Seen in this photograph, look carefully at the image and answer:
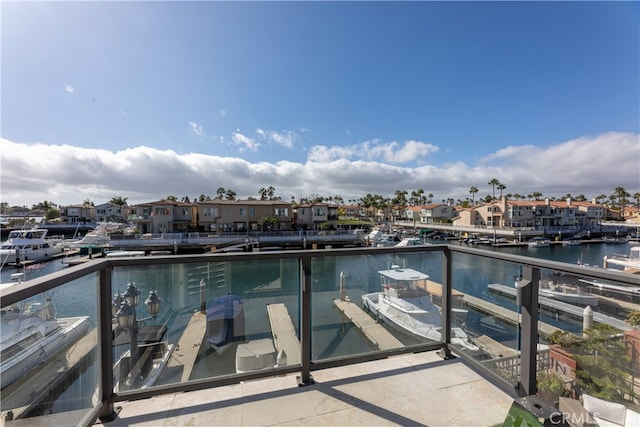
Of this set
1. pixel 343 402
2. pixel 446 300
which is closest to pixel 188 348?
pixel 343 402

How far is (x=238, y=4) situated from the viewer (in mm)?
5895

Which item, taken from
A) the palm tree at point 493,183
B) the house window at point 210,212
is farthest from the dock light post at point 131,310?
the palm tree at point 493,183

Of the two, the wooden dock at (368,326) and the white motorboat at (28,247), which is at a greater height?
the wooden dock at (368,326)

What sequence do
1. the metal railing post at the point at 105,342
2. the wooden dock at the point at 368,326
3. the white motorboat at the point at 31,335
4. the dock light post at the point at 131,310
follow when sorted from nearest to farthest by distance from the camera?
the white motorboat at the point at 31,335, the metal railing post at the point at 105,342, the dock light post at the point at 131,310, the wooden dock at the point at 368,326

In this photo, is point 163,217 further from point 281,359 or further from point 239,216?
Result: point 281,359

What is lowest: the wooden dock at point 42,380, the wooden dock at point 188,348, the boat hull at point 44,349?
the wooden dock at point 188,348

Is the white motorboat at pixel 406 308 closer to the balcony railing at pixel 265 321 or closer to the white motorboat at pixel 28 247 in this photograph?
the balcony railing at pixel 265 321

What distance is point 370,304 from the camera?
95.0 inches

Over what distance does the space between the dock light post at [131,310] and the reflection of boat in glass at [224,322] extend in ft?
1.24

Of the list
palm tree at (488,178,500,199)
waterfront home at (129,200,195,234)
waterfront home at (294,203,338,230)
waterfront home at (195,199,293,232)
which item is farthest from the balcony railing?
palm tree at (488,178,500,199)

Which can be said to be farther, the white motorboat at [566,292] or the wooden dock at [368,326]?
the wooden dock at [368,326]

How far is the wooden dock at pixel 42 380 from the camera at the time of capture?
39.4 inches

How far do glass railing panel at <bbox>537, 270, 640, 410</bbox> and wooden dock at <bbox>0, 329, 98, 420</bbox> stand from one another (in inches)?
95.2

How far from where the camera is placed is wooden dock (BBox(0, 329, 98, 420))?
1.00 m
